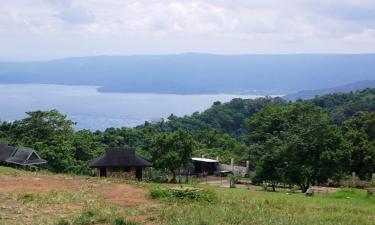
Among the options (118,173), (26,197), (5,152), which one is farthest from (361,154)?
(26,197)

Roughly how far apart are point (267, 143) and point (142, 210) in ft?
73.7

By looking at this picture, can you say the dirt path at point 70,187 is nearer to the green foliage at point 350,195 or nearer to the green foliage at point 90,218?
the green foliage at point 90,218

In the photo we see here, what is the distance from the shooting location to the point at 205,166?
5088 centimetres

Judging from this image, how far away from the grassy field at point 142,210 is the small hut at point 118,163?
14787 millimetres

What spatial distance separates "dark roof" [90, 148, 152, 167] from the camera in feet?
117

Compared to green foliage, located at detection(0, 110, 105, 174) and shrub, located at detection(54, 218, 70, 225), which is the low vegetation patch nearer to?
shrub, located at detection(54, 218, 70, 225)

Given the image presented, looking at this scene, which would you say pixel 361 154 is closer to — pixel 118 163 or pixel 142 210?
pixel 118 163

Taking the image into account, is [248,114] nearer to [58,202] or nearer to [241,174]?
[241,174]

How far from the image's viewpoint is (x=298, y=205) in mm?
17625

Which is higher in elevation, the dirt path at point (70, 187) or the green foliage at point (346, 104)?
the green foliage at point (346, 104)

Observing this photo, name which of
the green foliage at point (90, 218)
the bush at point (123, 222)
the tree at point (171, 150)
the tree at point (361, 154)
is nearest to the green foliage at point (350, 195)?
the bush at point (123, 222)

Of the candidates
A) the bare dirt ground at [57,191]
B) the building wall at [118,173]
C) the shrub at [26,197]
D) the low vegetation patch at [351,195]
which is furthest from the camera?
the building wall at [118,173]

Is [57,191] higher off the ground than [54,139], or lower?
lower

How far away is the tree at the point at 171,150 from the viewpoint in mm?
40469
